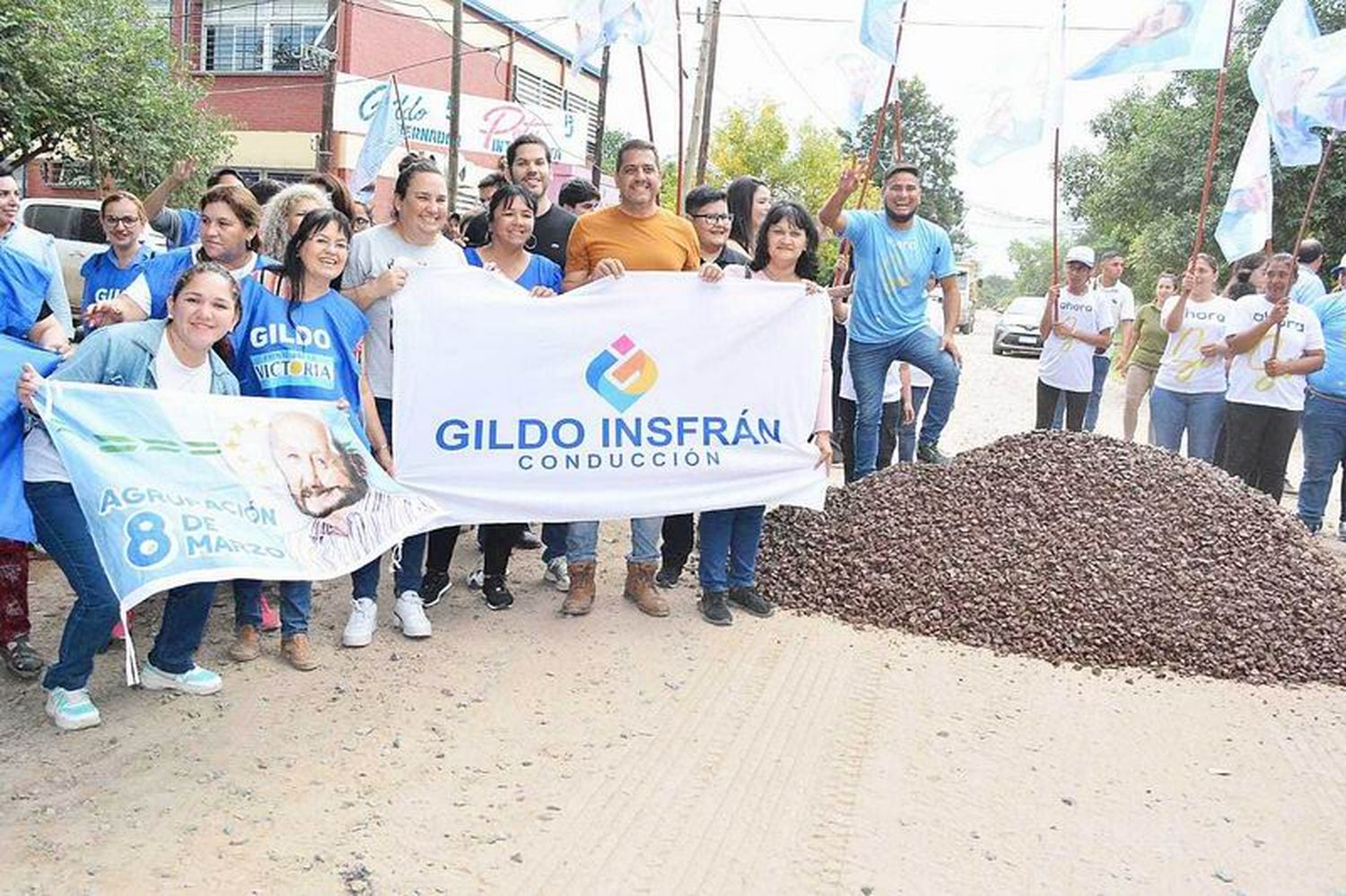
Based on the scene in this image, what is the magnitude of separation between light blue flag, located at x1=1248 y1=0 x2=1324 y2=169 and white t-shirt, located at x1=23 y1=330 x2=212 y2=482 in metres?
6.97

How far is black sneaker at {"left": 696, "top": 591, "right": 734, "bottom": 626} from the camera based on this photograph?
17.0 ft

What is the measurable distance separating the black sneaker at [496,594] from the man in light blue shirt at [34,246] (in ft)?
6.80

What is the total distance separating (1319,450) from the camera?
7914mm

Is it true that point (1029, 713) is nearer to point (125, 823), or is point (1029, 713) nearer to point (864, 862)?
point (864, 862)

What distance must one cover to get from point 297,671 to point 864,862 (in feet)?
7.82

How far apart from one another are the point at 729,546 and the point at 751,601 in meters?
0.29

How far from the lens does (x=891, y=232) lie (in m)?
6.60

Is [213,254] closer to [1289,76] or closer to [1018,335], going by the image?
[1289,76]

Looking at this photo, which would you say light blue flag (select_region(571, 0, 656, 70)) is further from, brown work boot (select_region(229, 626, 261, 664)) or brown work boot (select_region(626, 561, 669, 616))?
brown work boot (select_region(229, 626, 261, 664))

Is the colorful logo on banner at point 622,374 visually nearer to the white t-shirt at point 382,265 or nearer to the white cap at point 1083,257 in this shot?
the white t-shirt at point 382,265

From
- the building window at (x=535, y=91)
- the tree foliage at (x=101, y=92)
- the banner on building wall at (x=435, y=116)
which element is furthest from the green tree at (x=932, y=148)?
the tree foliage at (x=101, y=92)

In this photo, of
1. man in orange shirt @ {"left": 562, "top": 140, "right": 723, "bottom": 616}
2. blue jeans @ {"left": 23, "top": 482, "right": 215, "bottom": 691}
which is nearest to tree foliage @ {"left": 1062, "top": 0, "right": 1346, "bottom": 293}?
man in orange shirt @ {"left": 562, "top": 140, "right": 723, "bottom": 616}

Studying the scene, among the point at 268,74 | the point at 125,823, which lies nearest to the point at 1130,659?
the point at 125,823

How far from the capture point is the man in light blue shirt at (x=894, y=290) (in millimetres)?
6566
